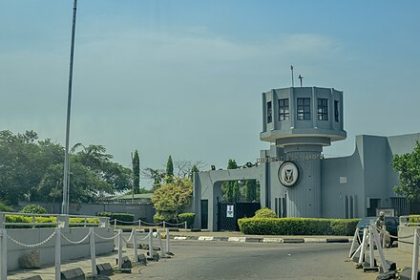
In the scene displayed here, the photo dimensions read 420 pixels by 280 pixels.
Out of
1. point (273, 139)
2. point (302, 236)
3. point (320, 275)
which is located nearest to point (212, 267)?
point (320, 275)

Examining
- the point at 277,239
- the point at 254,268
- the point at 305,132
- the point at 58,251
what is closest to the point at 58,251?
the point at 58,251

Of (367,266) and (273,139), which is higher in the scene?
(273,139)

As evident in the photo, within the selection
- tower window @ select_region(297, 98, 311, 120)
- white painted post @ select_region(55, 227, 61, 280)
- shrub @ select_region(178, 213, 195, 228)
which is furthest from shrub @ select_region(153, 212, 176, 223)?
white painted post @ select_region(55, 227, 61, 280)

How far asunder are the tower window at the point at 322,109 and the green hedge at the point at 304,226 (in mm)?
7832

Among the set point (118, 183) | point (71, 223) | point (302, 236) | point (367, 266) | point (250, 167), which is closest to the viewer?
point (367, 266)

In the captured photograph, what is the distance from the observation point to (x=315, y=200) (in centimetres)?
4881

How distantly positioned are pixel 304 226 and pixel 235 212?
31.2ft

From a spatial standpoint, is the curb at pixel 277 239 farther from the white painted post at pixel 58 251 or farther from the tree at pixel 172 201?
the white painted post at pixel 58 251

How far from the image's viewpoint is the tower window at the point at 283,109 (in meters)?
49.5

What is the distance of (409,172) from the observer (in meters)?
42.8

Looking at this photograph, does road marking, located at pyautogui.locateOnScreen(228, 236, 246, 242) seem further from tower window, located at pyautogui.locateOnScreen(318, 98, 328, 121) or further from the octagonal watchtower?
tower window, located at pyautogui.locateOnScreen(318, 98, 328, 121)

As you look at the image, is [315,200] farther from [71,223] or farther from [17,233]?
[17,233]

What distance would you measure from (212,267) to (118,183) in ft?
238

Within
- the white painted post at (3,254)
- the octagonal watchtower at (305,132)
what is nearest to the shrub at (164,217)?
the octagonal watchtower at (305,132)
